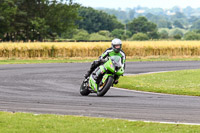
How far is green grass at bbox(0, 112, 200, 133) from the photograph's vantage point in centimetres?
886

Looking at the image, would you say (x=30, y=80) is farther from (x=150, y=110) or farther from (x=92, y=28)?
(x=92, y=28)

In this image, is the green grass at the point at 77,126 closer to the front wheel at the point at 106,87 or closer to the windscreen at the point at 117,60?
the front wheel at the point at 106,87

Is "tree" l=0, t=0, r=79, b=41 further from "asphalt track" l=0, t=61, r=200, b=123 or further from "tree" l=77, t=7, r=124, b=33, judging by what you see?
"tree" l=77, t=7, r=124, b=33

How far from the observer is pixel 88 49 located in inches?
1676

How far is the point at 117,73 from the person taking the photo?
47.9ft

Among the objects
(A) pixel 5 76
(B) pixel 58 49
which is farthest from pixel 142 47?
(A) pixel 5 76

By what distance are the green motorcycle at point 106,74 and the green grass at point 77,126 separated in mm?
4215

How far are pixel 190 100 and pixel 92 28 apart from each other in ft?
494

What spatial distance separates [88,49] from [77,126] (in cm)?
3336

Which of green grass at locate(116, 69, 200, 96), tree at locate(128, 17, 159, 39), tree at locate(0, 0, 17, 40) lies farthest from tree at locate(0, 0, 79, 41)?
tree at locate(128, 17, 159, 39)

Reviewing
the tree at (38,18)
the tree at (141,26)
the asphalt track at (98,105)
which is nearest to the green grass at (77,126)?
the asphalt track at (98,105)

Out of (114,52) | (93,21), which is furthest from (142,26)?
Answer: (114,52)

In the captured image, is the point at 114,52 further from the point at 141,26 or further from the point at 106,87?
the point at 141,26

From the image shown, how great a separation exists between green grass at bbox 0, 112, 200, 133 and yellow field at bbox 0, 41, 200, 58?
30.7 m
